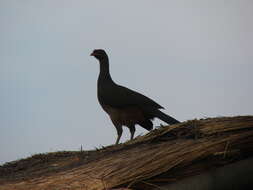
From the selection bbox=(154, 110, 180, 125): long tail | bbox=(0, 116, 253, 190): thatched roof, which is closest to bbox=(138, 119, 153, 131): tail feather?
bbox=(154, 110, 180, 125): long tail

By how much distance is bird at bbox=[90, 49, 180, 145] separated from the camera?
7.93 meters

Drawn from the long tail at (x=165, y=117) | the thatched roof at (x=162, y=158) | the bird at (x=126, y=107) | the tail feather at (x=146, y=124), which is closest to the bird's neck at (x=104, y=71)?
the bird at (x=126, y=107)

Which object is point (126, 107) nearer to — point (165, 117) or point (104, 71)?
point (165, 117)

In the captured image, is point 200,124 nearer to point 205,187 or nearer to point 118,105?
point 205,187

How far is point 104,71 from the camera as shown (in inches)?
356

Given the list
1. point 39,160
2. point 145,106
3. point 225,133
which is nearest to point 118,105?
point 145,106

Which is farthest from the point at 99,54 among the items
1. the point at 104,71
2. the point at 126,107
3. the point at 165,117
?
the point at 165,117

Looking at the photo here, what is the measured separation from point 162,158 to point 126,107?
3936 mm

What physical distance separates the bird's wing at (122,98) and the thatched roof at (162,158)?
2818 mm

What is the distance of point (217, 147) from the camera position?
4484mm

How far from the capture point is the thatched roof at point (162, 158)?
4.03 metres

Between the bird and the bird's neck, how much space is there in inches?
7.7

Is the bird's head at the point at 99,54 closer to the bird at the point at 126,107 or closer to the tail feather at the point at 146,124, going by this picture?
the bird at the point at 126,107

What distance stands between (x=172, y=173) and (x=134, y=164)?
35 cm
